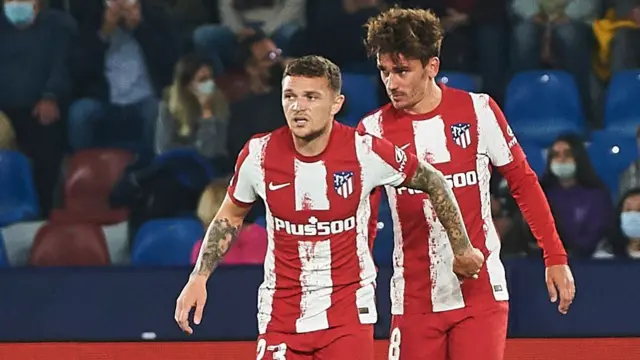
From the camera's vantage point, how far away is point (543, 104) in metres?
7.70

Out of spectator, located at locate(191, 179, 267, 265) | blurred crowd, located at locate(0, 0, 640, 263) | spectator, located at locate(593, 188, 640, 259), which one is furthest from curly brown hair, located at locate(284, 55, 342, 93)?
blurred crowd, located at locate(0, 0, 640, 263)

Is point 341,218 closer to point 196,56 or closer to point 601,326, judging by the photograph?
point 601,326

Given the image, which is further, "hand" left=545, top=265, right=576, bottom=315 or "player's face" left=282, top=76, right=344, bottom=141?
"hand" left=545, top=265, right=576, bottom=315

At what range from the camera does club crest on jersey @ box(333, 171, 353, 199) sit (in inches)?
155

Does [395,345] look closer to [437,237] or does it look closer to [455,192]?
[437,237]

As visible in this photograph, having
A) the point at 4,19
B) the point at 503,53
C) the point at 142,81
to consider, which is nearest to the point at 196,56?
the point at 142,81

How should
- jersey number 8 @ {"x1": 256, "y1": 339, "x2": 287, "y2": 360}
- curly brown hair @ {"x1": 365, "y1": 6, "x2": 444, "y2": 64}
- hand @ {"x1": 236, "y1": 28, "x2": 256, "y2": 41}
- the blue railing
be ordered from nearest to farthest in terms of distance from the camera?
jersey number 8 @ {"x1": 256, "y1": 339, "x2": 287, "y2": 360}
curly brown hair @ {"x1": 365, "y1": 6, "x2": 444, "y2": 64}
the blue railing
hand @ {"x1": 236, "y1": 28, "x2": 256, "y2": 41}

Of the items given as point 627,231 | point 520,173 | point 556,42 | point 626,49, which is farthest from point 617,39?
point 520,173

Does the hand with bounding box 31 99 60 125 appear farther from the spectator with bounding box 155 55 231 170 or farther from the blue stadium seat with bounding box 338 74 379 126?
the blue stadium seat with bounding box 338 74 379 126

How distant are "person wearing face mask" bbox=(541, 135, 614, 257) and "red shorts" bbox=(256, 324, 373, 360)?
3010 mm

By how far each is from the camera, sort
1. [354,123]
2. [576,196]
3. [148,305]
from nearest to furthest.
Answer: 1. [148,305]
2. [576,196]
3. [354,123]

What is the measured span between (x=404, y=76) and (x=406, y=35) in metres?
0.13

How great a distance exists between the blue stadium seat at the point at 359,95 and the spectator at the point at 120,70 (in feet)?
3.72

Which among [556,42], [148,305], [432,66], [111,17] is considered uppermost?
[111,17]
